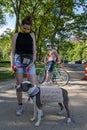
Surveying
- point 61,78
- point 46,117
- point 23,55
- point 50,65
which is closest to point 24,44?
point 23,55

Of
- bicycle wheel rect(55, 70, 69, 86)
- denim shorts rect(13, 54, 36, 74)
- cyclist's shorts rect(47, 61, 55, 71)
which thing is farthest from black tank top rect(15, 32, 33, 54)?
bicycle wheel rect(55, 70, 69, 86)

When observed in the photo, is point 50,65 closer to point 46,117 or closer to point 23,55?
point 23,55

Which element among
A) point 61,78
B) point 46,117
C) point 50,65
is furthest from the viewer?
point 61,78

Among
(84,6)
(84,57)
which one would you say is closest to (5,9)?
(84,6)

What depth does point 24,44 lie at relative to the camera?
25.8 ft

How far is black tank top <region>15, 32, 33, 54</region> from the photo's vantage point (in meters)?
7.86

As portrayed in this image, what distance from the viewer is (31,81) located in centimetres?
787

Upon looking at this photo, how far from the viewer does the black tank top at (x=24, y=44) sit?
A: 7863 mm

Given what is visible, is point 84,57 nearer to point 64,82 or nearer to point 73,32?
point 73,32

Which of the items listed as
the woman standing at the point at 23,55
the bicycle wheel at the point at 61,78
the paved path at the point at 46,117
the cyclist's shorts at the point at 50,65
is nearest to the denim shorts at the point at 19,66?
the woman standing at the point at 23,55

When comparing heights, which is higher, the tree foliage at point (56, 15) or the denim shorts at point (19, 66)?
the denim shorts at point (19, 66)

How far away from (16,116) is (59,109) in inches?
47.6

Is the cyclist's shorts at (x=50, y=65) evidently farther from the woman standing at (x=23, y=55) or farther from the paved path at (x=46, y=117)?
the woman standing at (x=23, y=55)

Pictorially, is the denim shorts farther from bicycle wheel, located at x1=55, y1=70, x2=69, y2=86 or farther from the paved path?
bicycle wheel, located at x1=55, y1=70, x2=69, y2=86
